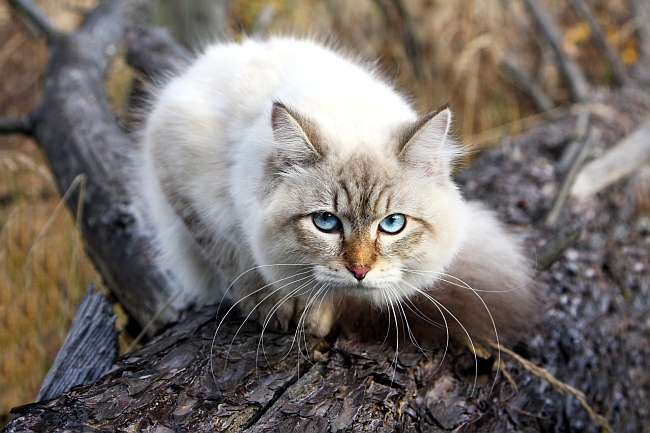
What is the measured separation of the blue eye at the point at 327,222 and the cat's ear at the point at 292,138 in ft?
0.59

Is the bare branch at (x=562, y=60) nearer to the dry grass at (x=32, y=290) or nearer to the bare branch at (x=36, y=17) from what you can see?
the bare branch at (x=36, y=17)

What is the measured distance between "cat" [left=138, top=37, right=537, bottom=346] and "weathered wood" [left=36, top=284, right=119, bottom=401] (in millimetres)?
343

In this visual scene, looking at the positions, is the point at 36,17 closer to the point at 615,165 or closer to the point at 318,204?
the point at 318,204

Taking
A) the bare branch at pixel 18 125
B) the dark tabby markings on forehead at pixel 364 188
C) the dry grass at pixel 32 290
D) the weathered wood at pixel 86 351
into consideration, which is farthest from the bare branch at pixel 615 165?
the bare branch at pixel 18 125

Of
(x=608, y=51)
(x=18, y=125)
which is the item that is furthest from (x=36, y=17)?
(x=608, y=51)

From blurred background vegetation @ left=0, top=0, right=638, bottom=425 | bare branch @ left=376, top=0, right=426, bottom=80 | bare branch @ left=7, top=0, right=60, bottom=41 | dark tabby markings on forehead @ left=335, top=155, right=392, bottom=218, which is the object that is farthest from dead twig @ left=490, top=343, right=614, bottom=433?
bare branch @ left=376, top=0, right=426, bottom=80

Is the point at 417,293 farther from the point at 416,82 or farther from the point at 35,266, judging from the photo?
the point at 416,82

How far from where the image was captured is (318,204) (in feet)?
5.43

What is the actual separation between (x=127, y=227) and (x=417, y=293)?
4.55ft

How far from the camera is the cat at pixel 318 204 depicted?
65.4 inches

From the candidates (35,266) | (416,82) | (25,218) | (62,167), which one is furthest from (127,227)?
(416,82)

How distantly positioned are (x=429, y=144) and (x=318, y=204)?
1.27 feet

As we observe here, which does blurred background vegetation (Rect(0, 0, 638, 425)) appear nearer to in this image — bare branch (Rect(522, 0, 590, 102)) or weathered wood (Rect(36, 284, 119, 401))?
bare branch (Rect(522, 0, 590, 102))

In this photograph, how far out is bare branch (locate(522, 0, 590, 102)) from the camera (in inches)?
178
